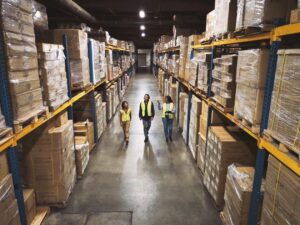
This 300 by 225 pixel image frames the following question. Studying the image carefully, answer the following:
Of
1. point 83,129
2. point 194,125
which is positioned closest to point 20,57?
point 83,129

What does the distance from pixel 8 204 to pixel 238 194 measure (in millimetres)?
3107

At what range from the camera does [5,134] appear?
287cm

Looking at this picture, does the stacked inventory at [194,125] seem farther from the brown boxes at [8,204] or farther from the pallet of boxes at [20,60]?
the brown boxes at [8,204]

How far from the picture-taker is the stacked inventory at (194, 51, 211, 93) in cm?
576

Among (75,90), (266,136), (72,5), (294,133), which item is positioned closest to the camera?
(294,133)

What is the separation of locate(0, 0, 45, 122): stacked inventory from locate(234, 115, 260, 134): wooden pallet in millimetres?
2989

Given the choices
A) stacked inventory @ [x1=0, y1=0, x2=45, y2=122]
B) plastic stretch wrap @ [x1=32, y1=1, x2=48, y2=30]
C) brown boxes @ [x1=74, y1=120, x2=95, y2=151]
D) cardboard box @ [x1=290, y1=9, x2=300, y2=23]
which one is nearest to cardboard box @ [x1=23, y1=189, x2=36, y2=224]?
stacked inventory @ [x1=0, y1=0, x2=45, y2=122]

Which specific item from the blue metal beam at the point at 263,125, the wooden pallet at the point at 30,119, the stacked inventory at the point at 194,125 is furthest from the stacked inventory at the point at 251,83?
the wooden pallet at the point at 30,119

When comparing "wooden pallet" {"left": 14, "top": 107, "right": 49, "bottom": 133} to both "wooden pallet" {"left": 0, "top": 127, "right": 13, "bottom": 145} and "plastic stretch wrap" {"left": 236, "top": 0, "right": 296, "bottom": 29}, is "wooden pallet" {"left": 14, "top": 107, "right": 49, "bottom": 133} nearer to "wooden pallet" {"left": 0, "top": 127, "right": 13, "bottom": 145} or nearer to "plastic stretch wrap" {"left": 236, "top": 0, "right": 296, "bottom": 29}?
"wooden pallet" {"left": 0, "top": 127, "right": 13, "bottom": 145}

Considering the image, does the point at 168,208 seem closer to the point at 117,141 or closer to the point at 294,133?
the point at 294,133

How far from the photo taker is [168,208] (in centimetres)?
492

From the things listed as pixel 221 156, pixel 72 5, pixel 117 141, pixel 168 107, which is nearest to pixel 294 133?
pixel 221 156

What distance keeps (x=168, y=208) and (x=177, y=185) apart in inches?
36.2

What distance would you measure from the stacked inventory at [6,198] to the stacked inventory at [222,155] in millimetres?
3360
